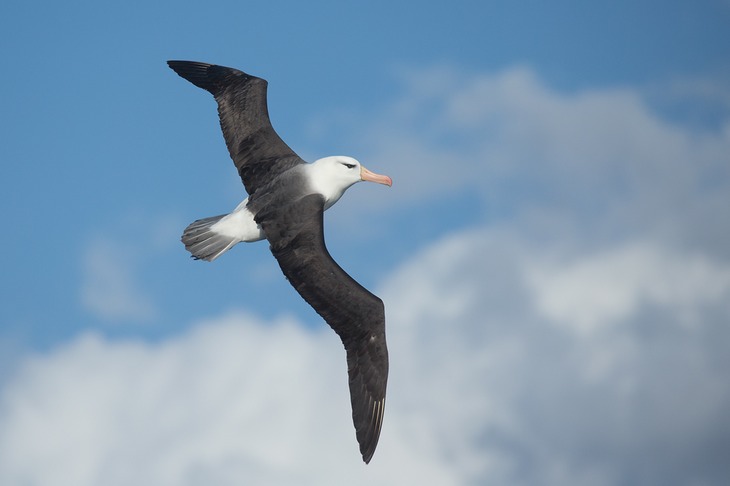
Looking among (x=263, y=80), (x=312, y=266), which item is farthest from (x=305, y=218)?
(x=263, y=80)

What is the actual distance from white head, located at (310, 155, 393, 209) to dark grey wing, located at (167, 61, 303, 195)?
495 millimetres

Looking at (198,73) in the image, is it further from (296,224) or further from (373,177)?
(296,224)

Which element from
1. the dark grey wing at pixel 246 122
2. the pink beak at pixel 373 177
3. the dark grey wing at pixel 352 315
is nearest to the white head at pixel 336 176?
the pink beak at pixel 373 177

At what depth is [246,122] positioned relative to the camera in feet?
52.5

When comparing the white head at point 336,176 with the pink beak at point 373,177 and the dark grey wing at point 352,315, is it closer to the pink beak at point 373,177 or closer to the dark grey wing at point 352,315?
the pink beak at point 373,177

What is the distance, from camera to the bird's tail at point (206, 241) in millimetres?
15078

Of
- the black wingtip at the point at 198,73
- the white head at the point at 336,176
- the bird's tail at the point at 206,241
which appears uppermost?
the black wingtip at the point at 198,73

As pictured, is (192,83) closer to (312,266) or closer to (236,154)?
(236,154)

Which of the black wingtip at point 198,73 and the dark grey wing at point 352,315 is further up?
the black wingtip at point 198,73

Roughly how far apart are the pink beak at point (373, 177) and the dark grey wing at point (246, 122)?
824 mm

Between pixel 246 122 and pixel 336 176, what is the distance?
5.22ft

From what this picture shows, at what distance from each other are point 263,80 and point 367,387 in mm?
Answer: 4654

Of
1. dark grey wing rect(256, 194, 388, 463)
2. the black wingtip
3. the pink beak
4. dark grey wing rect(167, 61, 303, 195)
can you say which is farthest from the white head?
the black wingtip

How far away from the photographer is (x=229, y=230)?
49.1 feet
